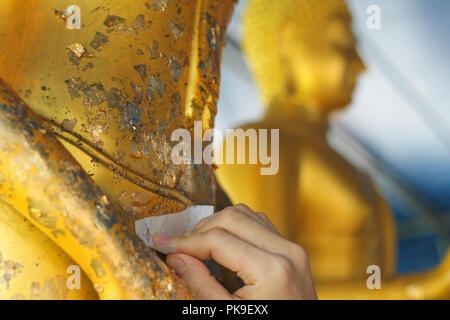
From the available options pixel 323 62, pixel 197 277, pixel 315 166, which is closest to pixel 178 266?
pixel 197 277

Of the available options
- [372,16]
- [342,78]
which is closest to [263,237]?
[372,16]

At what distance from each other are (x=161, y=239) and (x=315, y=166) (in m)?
1.29

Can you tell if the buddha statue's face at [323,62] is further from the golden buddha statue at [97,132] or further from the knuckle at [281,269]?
the knuckle at [281,269]

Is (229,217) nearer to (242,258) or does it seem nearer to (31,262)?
(242,258)

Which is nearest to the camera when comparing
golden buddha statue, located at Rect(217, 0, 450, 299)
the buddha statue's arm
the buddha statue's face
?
the buddha statue's arm

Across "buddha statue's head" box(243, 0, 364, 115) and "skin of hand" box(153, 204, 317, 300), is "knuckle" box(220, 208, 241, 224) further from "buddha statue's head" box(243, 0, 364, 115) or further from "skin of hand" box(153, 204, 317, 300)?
"buddha statue's head" box(243, 0, 364, 115)

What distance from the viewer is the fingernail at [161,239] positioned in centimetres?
52

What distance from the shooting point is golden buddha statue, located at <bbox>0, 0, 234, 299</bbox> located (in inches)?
17.8

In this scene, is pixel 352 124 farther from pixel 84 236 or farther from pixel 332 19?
pixel 84 236

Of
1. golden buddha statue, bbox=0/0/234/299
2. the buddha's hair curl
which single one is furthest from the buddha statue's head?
golden buddha statue, bbox=0/0/234/299

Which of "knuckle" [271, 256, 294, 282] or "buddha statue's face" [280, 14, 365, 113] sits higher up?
"buddha statue's face" [280, 14, 365, 113]

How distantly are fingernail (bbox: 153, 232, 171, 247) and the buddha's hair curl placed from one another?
1.49 m

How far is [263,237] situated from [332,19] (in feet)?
5.09

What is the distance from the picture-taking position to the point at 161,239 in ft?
1.73
